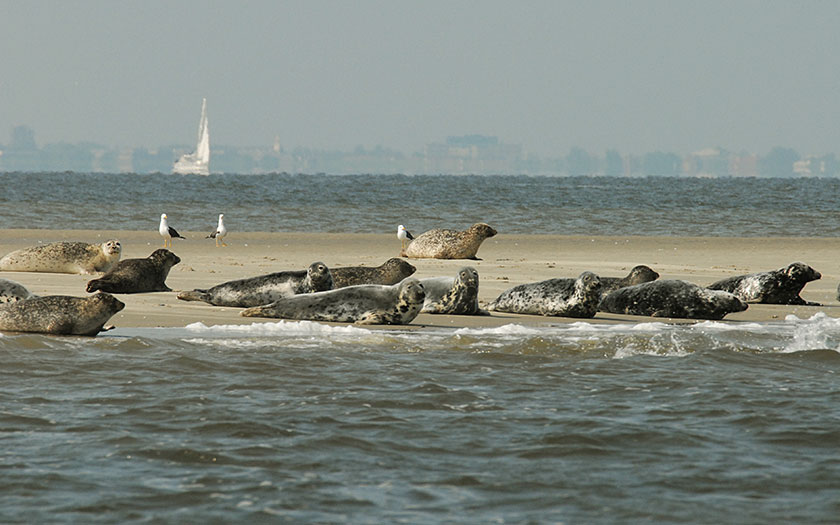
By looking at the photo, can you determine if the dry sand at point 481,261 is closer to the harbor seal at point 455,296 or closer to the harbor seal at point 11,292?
the harbor seal at point 455,296

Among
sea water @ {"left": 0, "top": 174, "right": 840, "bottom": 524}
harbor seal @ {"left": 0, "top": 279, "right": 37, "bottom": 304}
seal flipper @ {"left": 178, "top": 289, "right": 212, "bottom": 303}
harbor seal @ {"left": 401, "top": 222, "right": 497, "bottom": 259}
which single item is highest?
harbor seal @ {"left": 401, "top": 222, "right": 497, "bottom": 259}

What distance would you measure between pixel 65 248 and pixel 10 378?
6.77 meters

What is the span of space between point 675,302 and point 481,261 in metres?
5.93

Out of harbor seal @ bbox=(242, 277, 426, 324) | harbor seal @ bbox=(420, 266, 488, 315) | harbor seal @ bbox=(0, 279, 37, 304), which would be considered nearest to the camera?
harbor seal @ bbox=(0, 279, 37, 304)

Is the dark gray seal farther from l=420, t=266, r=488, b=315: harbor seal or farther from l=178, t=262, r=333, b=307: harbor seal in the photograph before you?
l=178, t=262, r=333, b=307: harbor seal

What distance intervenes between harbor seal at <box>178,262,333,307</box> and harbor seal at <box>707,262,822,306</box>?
4.37 metres

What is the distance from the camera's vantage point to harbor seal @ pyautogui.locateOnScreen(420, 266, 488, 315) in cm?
988

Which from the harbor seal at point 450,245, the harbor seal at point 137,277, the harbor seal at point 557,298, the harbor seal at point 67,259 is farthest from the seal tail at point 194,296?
the harbor seal at point 450,245

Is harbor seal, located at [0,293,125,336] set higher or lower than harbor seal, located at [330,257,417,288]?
lower

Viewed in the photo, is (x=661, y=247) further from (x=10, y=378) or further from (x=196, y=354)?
(x=10, y=378)

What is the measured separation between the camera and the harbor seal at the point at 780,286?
35.7 feet

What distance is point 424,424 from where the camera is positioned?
18.5 ft

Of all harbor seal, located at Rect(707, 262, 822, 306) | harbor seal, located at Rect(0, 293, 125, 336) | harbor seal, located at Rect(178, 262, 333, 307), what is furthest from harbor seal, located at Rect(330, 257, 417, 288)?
harbor seal, located at Rect(707, 262, 822, 306)

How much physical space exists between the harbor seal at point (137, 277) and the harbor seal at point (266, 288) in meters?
0.69
